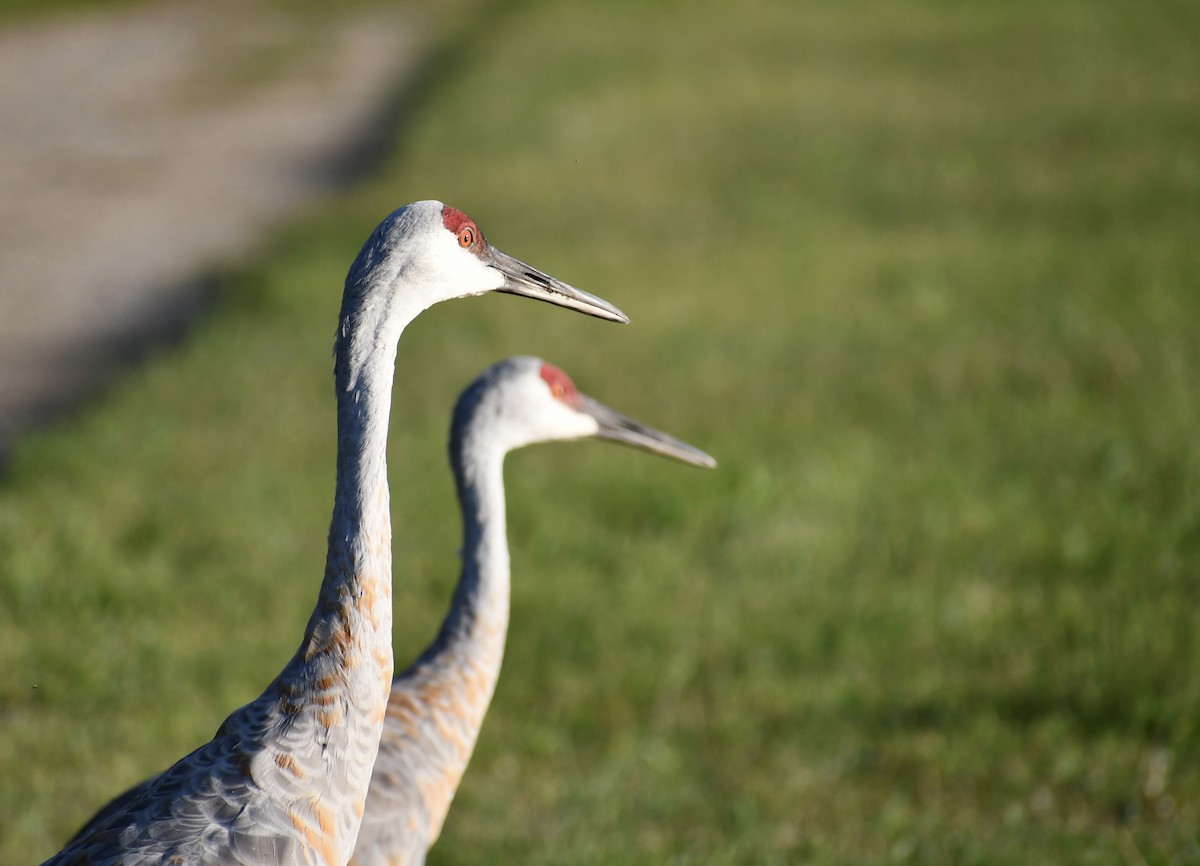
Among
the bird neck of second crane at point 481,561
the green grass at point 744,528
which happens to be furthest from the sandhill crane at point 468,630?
the green grass at point 744,528

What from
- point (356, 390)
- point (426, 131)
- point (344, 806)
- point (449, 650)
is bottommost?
point (426, 131)

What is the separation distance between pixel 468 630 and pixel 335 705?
1289 millimetres

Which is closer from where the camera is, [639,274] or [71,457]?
[71,457]

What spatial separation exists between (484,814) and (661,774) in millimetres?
671

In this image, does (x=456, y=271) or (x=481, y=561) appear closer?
(x=456, y=271)

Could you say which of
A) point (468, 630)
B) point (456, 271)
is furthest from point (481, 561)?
point (456, 271)

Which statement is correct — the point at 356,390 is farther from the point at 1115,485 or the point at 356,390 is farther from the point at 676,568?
the point at 1115,485

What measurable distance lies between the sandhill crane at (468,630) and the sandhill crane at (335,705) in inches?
31.7

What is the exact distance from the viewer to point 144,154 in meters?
14.9

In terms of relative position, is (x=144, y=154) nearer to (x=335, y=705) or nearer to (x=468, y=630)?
(x=468, y=630)

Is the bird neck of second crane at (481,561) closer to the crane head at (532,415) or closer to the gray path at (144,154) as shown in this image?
the crane head at (532,415)

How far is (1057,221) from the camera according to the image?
38.0 feet

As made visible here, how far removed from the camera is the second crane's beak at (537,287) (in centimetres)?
323

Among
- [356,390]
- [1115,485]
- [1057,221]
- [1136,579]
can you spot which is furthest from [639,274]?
[356,390]
